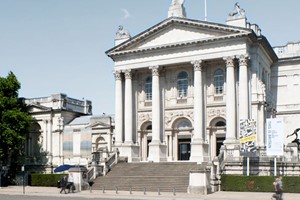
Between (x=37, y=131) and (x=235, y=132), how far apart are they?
31.9 metres

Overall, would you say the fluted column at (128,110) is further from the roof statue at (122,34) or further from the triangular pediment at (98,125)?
the triangular pediment at (98,125)

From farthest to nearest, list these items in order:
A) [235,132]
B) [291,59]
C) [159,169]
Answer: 1. [291,59]
2. [235,132]
3. [159,169]

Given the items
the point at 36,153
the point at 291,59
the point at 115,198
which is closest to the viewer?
the point at 115,198

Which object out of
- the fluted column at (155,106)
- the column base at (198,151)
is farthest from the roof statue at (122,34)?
the column base at (198,151)

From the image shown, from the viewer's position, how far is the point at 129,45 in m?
55.5

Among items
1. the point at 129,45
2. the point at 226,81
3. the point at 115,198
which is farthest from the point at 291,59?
the point at 115,198

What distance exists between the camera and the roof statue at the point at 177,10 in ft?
179

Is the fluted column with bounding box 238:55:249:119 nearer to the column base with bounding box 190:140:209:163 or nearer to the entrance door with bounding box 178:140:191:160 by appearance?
the column base with bounding box 190:140:209:163

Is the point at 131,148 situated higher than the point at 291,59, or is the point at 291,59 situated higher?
the point at 291,59

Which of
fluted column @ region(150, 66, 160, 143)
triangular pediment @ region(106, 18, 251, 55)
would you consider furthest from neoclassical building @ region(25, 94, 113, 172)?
triangular pediment @ region(106, 18, 251, 55)

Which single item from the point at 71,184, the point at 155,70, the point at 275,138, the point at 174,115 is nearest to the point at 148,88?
the point at 155,70

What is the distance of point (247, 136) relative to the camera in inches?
1698

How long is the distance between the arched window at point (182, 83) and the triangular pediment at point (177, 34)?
399cm

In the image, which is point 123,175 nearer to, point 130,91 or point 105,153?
point 105,153
